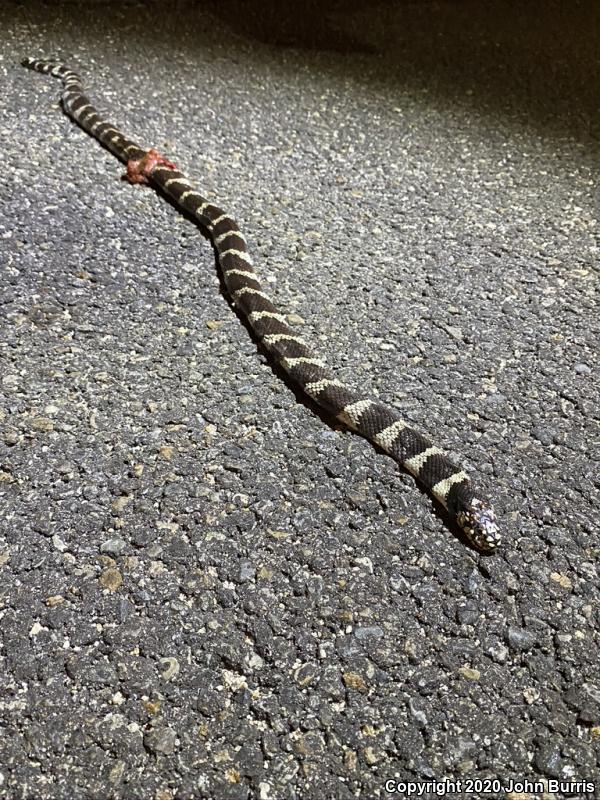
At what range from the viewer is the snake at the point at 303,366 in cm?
233

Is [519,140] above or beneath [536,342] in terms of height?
above

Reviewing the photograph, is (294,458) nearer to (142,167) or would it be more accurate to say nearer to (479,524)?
(479,524)

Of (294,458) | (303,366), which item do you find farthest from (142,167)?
(294,458)

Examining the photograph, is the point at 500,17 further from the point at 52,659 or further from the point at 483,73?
the point at 52,659

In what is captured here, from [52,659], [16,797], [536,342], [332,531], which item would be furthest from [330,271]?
[16,797]

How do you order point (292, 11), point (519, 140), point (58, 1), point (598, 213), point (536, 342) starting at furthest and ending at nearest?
point (292, 11), point (58, 1), point (519, 140), point (598, 213), point (536, 342)

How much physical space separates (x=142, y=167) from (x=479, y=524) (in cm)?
292

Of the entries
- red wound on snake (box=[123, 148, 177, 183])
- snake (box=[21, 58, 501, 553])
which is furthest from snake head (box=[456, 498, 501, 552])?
red wound on snake (box=[123, 148, 177, 183])

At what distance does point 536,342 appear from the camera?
10.2 ft

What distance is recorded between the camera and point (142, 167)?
3.99m

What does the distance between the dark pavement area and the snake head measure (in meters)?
0.05

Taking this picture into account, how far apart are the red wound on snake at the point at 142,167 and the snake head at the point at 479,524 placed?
279 cm

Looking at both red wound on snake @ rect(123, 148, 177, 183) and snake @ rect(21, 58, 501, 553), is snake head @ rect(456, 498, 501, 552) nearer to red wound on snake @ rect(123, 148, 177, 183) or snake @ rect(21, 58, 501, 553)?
snake @ rect(21, 58, 501, 553)

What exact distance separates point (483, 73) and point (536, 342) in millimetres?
3468
